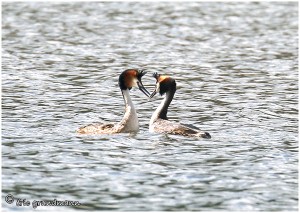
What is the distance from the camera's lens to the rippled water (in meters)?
14.1

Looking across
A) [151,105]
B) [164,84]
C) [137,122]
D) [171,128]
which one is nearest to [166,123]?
[171,128]

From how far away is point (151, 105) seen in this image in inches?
881

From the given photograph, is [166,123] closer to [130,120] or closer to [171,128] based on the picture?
[171,128]

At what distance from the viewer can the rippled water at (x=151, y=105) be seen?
46.2 feet

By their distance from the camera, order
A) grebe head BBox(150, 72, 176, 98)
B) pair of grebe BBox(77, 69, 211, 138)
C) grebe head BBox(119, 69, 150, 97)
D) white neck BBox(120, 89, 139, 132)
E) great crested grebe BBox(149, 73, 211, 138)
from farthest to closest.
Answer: grebe head BBox(150, 72, 176, 98) → grebe head BBox(119, 69, 150, 97) → white neck BBox(120, 89, 139, 132) → pair of grebe BBox(77, 69, 211, 138) → great crested grebe BBox(149, 73, 211, 138)

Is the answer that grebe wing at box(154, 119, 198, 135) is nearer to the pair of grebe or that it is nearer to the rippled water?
the pair of grebe

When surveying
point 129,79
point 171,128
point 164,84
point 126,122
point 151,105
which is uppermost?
point 129,79

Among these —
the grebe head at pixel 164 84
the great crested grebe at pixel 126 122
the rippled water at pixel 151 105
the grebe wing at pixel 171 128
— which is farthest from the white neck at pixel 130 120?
the grebe head at pixel 164 84

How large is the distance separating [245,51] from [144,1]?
13542 mm

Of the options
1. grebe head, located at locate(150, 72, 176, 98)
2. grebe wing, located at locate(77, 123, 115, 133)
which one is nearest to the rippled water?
grebe wing, located at locate(77, 123, 115, 133)

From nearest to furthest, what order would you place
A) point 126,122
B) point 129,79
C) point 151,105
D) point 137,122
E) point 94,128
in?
point 94,128 < point 126,122 < point 137,122 < point 129,79 < point 151,105

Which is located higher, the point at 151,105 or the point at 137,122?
the point at 137,122

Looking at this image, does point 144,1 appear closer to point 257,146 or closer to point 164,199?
point 257,146

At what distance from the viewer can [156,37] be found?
33.3 m
